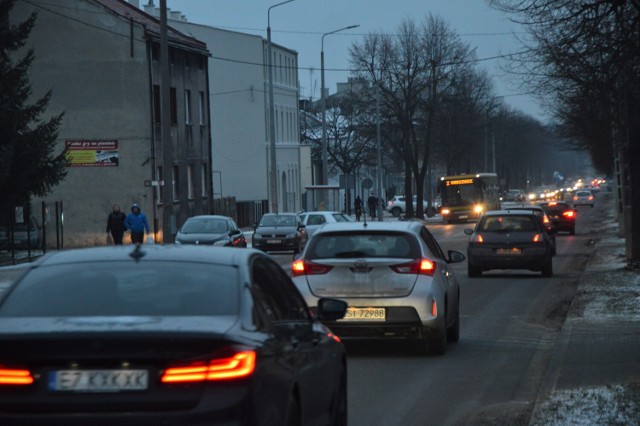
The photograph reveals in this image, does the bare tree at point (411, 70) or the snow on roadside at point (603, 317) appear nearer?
the snow on roadside at point (603, 317)

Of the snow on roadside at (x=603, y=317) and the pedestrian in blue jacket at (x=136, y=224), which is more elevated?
the pedestrian in blue jacket at (x=136, y=224)

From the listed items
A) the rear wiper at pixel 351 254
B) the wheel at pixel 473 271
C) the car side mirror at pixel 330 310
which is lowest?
the wheel at pixel 473 271

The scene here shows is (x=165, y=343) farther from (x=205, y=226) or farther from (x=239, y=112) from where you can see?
(x=239, y=112)

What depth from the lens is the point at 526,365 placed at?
14008 mm

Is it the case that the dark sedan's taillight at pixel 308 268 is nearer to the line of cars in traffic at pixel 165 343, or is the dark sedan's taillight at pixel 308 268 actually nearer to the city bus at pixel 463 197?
the line of cars in traffic at pixel 165 343

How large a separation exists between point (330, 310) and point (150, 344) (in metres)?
2.45

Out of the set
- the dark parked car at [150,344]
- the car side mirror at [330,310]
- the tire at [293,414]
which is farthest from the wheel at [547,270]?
the tire at [293,414]

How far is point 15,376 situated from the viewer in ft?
20.0

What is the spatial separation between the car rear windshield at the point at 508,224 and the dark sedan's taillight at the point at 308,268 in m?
16.4

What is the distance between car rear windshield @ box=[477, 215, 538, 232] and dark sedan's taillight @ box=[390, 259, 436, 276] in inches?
644

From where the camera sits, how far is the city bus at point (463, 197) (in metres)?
83.9

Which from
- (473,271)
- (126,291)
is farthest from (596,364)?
(473,271)

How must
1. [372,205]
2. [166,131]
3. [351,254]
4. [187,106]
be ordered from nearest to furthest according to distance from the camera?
[351,254] < [166,131] < [187,106] < [372,205]

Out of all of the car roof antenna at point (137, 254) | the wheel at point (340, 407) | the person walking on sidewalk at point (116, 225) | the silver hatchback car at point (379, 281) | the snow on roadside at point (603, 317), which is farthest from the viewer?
the person walking on sidewalk at point (116, 225)
